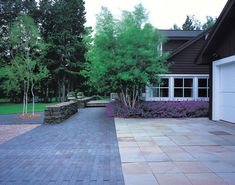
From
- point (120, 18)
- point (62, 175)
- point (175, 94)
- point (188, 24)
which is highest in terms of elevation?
point (188, 24)

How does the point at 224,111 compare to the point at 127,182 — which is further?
the point at 224,111

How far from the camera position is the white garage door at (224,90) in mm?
11398

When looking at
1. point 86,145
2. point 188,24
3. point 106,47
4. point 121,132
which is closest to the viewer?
point 86,145

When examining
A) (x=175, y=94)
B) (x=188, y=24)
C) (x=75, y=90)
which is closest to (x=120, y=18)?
(x=175, y=94)

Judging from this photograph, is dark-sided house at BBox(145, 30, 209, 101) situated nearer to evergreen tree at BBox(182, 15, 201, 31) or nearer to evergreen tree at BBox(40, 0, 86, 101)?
evergreen tree at BBox(40, 0, 86, 101)

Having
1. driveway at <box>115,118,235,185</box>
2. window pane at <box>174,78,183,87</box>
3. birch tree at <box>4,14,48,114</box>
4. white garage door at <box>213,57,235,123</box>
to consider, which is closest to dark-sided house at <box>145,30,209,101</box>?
window pane at <box>174,78,183,87</box>

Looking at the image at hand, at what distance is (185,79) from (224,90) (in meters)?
6.52

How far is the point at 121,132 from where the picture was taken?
9453 mm

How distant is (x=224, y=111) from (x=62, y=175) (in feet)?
30.9

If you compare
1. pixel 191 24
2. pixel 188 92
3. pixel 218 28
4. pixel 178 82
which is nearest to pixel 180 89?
pixel 178 82

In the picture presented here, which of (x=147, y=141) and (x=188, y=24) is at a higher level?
(x=188, y=24)

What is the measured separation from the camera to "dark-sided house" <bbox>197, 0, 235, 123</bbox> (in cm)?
1102

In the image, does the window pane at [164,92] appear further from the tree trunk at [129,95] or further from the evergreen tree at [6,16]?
the evergreen tree at [6,16]

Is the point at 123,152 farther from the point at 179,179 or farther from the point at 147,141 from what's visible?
the point at 179,179
